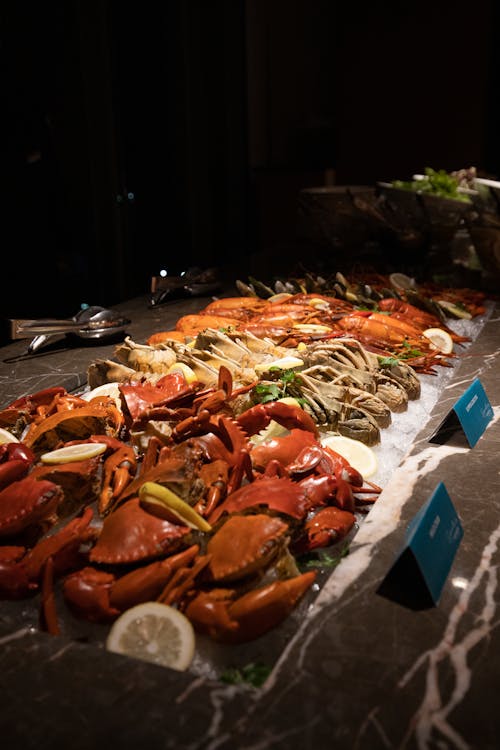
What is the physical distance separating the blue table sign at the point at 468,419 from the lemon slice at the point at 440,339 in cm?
88

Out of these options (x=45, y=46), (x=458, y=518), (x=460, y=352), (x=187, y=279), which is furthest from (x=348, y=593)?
(x=45, y=46)

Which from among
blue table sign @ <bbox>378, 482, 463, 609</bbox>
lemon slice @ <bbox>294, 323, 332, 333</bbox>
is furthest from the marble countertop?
lemon slice @ <bbox>294, 323, 332, 333</bbox>

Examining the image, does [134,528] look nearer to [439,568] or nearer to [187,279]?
[439,568]

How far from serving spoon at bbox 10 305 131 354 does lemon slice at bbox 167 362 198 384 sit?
0.85 meters

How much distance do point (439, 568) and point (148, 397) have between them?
1105 mm

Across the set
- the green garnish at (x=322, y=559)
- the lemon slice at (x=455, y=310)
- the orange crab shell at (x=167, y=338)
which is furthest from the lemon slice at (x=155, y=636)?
the lemon slice at (x=455, y=310)

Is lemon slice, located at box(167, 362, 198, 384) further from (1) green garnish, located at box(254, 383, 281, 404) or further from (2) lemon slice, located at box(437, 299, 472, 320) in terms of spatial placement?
(2) lemon slice, located at box(437, 299, 472, 320)

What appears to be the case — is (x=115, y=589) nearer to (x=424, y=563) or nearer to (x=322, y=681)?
(x=322, y=681)

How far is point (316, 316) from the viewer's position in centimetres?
326

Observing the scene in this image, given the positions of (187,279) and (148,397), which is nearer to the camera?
(148,397)

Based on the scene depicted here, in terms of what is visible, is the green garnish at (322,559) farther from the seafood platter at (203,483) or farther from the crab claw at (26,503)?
the crab claw at (26,503)

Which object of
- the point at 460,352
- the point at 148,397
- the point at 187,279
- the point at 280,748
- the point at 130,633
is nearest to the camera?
the point at 280,748

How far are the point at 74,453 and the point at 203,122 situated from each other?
199 inches

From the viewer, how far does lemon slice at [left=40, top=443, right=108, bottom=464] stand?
1.77m
